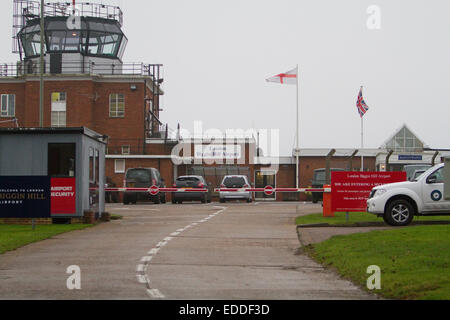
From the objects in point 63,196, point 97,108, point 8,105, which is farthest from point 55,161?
point 8,105

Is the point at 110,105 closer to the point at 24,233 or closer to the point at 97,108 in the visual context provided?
the point at 97,108

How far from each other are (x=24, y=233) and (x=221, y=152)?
39.0 metres

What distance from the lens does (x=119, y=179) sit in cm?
5431

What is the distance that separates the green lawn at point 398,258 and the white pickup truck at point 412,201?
6.18ft

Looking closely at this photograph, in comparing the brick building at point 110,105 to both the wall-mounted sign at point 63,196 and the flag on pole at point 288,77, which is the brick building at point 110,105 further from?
the wall-mounted sign at point 63,196

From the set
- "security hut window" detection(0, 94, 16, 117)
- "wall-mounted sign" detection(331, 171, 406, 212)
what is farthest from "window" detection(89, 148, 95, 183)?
"security hut window" detection(0, 94, 16, 117)

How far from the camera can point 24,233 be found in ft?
60.1

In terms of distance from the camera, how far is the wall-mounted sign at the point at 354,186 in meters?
21.4

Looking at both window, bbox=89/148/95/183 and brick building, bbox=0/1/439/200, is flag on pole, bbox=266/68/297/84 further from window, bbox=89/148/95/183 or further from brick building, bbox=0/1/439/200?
window, bbox=89/148/95/183

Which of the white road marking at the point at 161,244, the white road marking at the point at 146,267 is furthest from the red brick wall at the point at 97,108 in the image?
the white road marking at the point at 161,244

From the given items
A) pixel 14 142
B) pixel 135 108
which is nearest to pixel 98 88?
pixel 135 108

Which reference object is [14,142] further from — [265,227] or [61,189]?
[265,227]

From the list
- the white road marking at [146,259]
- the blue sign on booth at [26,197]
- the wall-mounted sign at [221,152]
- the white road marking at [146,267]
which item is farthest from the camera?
the wall-mounted sign at [221,152]

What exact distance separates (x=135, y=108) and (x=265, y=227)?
4073 cm
